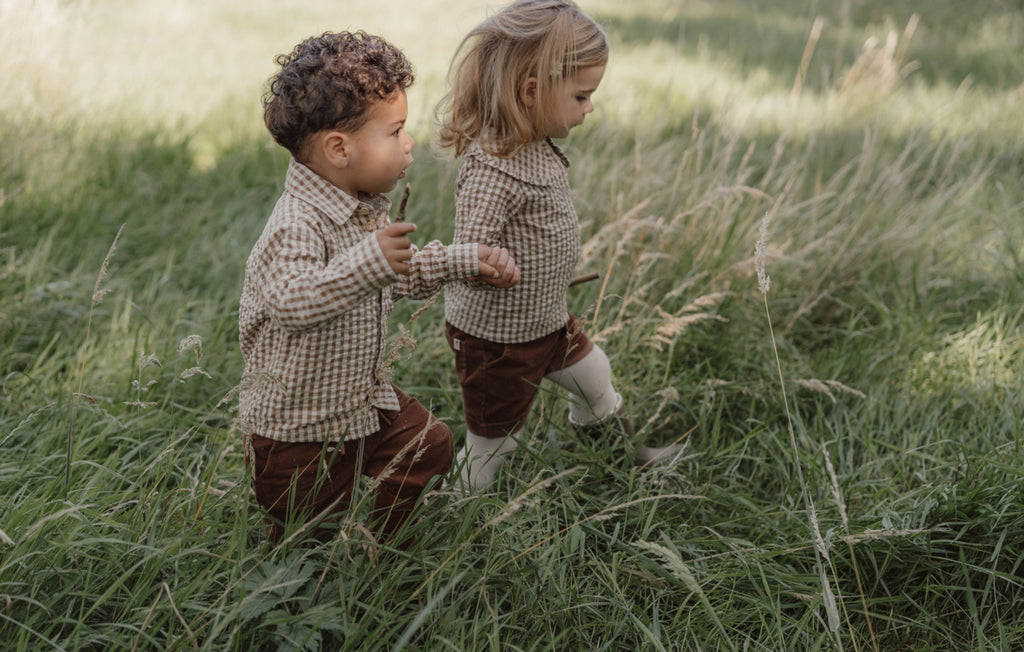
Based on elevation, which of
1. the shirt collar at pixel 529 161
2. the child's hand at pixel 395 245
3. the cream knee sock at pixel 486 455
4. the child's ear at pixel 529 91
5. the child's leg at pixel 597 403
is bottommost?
the cream knee sock at pixel 486 455

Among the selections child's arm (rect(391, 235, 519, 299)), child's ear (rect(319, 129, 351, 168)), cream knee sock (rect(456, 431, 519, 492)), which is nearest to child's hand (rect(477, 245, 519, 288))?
child's arm (rect(391, 235, 519, 299))

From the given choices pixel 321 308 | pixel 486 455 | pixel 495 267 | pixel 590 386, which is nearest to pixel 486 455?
pixel 486 455

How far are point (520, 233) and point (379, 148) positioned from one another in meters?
0.59

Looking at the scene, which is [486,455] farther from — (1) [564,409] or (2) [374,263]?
(2) [374,263]

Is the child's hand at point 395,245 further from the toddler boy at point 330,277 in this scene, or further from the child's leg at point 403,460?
the child's leg at point 403,460

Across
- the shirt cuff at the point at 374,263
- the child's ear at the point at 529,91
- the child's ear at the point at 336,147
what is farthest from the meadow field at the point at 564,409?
the child's ear at the point at 529,91

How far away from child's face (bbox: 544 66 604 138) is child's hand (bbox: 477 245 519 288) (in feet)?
1.86

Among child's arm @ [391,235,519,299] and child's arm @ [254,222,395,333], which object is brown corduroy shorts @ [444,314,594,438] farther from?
child's arm @ [254,222,395,333]

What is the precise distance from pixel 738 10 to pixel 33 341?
35.3ft

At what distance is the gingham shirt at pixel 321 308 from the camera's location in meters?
1.54

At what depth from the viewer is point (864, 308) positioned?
11.3 feet

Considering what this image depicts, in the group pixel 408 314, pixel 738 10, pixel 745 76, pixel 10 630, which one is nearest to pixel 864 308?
pixel 408 314

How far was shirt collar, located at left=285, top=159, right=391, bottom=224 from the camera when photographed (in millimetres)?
1691

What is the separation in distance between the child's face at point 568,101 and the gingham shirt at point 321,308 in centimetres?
55
